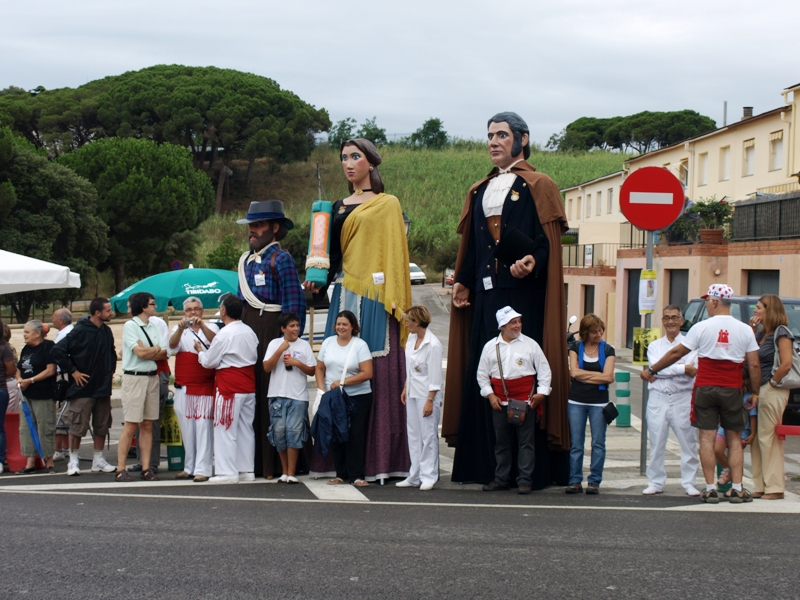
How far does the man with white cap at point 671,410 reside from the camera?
8203mm

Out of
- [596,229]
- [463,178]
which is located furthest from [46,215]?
[463,178]

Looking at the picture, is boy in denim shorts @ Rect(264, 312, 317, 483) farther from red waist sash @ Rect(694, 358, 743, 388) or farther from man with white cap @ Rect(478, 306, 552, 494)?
red waist sash @ Rect(694, 358, 743, 388)

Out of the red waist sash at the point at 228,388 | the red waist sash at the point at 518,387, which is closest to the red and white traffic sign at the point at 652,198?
the red waist sash at the point at 518,387

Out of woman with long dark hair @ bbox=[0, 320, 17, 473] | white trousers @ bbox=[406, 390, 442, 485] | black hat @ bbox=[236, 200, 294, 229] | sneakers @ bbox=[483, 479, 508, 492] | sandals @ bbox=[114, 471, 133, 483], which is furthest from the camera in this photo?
woman with long dark hair @ bbox=[0, 320, 17, 473]

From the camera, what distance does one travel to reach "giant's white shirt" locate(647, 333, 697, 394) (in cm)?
837

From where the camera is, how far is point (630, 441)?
478 inches

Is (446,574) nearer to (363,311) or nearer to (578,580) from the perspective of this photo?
(578,580)

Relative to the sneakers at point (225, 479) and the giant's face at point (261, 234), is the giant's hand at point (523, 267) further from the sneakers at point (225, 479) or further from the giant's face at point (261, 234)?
the sneakers at point (225, 479)

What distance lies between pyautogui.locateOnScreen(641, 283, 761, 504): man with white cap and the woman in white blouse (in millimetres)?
2155

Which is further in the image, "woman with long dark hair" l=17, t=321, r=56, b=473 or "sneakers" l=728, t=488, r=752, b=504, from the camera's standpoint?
"woman with long dark hair" l=17, t=321, r=56, b=473

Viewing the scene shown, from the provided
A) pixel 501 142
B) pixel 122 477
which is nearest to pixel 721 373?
pixel 501 142

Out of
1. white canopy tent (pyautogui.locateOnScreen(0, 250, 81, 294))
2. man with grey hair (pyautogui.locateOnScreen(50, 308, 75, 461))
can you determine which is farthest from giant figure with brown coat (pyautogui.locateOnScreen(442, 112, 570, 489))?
white canopy tent (pyautogui.locateOnScreen(0, 250, 81, 294))

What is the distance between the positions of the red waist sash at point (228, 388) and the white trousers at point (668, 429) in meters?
3.63

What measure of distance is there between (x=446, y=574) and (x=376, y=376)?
400cm
